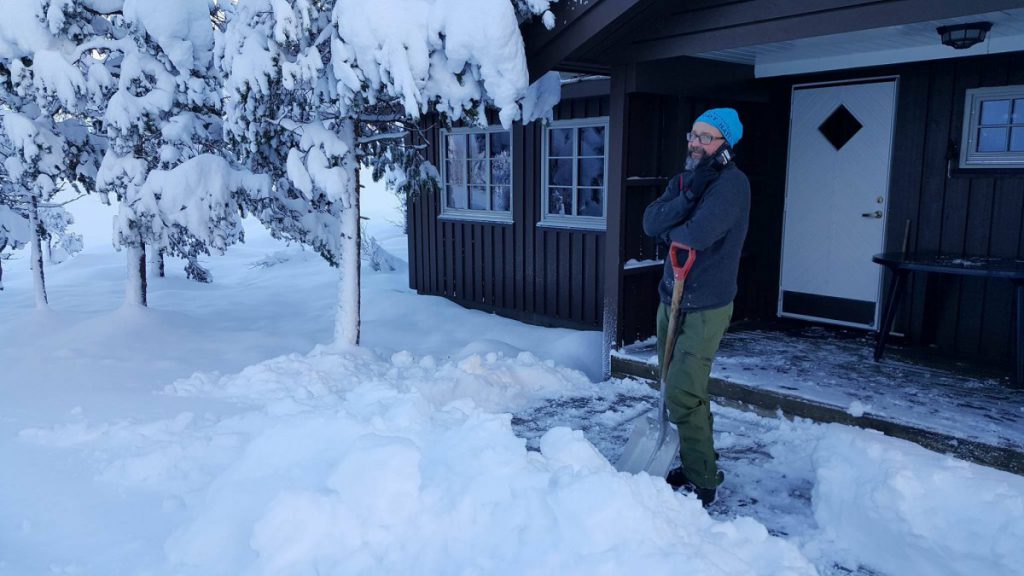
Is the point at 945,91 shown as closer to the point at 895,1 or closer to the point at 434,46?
the point at 895,1

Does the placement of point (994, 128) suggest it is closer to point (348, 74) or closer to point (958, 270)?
point (958, 270)

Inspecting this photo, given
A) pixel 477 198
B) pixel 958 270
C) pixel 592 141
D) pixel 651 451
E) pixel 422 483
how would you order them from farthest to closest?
pixel 477 198, pixel 592 141, pixel 958 270, pixel 651 451, pixel 422 483

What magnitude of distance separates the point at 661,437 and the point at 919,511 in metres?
1.30

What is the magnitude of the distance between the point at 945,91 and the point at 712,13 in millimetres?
2552

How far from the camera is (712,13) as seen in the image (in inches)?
207

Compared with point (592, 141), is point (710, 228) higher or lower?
lower

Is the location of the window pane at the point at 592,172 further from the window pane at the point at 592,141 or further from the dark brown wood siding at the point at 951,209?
the dark brown wood siding at the point at 951,209

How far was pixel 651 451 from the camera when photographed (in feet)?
13.3

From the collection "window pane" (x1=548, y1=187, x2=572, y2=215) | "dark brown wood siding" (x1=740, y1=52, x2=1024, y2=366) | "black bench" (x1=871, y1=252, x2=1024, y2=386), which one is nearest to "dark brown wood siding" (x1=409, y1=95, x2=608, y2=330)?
"window pane" (x1=548, y1=187, x2=572, y2=215)

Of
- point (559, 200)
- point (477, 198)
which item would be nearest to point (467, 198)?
point (477, 198)

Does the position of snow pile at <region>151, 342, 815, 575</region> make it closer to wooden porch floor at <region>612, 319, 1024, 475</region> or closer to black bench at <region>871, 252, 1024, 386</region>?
wooden porch floor at <region>612, 319, 1024, 475</region>

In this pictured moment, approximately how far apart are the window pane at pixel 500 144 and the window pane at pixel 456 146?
1.79 ft

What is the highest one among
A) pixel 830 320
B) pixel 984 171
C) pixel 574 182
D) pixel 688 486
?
pixel 984 171

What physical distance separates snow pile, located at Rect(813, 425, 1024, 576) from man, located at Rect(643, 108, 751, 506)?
67cm
